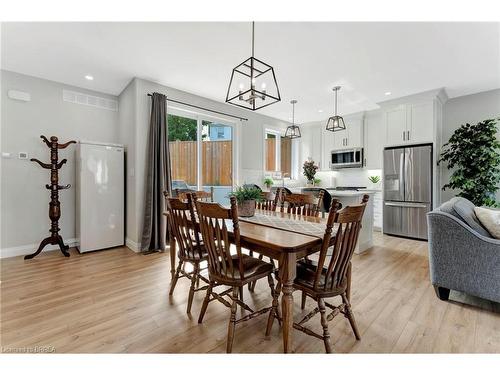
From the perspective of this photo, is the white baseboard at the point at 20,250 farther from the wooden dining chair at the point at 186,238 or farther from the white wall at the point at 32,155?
the wooden dining chair at the point at 186,238

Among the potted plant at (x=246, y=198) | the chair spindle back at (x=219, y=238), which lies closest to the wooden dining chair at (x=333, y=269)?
the chair spindle back at (x=219, y=238)

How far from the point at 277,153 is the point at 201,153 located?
7.64ft

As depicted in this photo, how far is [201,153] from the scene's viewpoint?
4.49m

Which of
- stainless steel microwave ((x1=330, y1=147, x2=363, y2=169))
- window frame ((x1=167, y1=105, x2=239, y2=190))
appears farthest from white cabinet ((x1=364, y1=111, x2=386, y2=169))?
window frame ((x1=167, y1=105, x2=239, y2=190))

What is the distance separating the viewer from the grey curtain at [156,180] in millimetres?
3568

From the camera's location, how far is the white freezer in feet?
11.3

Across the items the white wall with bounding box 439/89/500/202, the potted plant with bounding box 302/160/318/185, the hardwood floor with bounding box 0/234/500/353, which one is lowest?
the hardwood floor with bounding box 0/234/500/353

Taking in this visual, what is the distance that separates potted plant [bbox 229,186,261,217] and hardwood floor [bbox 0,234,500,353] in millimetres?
815

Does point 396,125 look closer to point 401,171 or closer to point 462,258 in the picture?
point 401,171

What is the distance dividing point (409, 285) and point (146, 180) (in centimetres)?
361

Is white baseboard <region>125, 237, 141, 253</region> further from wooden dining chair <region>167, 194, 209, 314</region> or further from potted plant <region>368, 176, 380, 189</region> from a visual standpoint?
potted plant <region>368, 176, 380, 189</region>

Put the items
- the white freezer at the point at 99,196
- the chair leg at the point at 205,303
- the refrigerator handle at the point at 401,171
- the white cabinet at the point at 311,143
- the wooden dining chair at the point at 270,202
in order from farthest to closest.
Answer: the white cabinet at the point at 311,143, the refrigerator handle at the point at 401,171, the white freezer at the point at 99,196, the wooden dining chair at the point at 270,202, the chair leg at the point at 205,303

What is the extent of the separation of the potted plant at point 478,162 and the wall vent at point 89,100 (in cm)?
572

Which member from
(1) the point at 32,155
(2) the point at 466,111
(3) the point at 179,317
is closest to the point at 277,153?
(2) the point at 466,111
